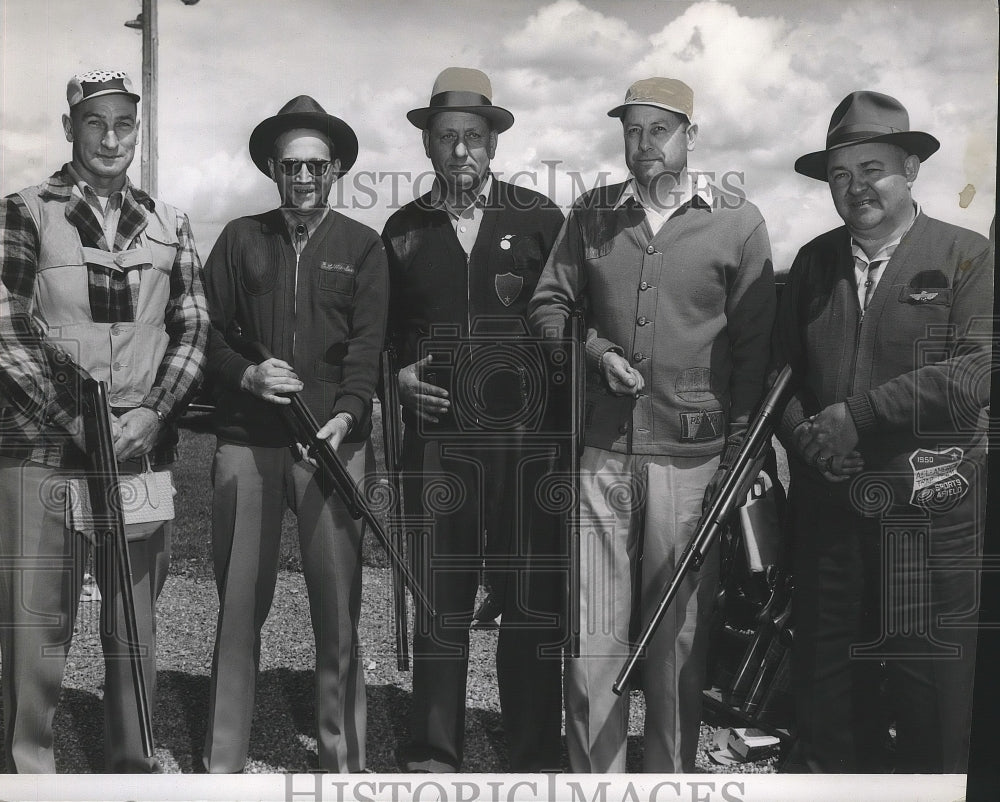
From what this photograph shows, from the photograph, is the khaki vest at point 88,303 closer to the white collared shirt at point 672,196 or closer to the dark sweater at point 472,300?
the dark sweater at point 472,300

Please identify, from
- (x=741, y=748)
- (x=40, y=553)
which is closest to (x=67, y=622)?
(x=40, y=553)

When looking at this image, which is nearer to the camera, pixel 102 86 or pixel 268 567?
pixel 102 86

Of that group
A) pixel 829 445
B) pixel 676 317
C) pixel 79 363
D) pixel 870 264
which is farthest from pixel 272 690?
pixel 870 264

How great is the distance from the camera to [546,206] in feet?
11.0

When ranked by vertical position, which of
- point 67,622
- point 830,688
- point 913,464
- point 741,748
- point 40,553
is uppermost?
point 913,464

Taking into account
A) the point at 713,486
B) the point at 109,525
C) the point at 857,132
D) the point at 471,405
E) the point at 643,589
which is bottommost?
the point at 643,589

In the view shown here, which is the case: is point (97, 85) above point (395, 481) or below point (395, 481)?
above

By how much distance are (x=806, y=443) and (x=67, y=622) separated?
2.46m

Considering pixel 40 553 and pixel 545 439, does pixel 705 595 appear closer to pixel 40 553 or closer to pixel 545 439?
pixel 545 439

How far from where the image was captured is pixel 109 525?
10.8 feet

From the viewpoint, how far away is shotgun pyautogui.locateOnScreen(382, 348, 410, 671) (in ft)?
10.9

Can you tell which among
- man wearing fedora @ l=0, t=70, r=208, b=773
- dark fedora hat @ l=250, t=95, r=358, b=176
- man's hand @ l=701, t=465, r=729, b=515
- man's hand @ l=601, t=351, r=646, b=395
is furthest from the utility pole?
man's hand @ l=701, t=465, r=729, b=515

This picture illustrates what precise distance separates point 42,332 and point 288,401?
80 cm

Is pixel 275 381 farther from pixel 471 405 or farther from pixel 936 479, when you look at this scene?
pixel 936 479
